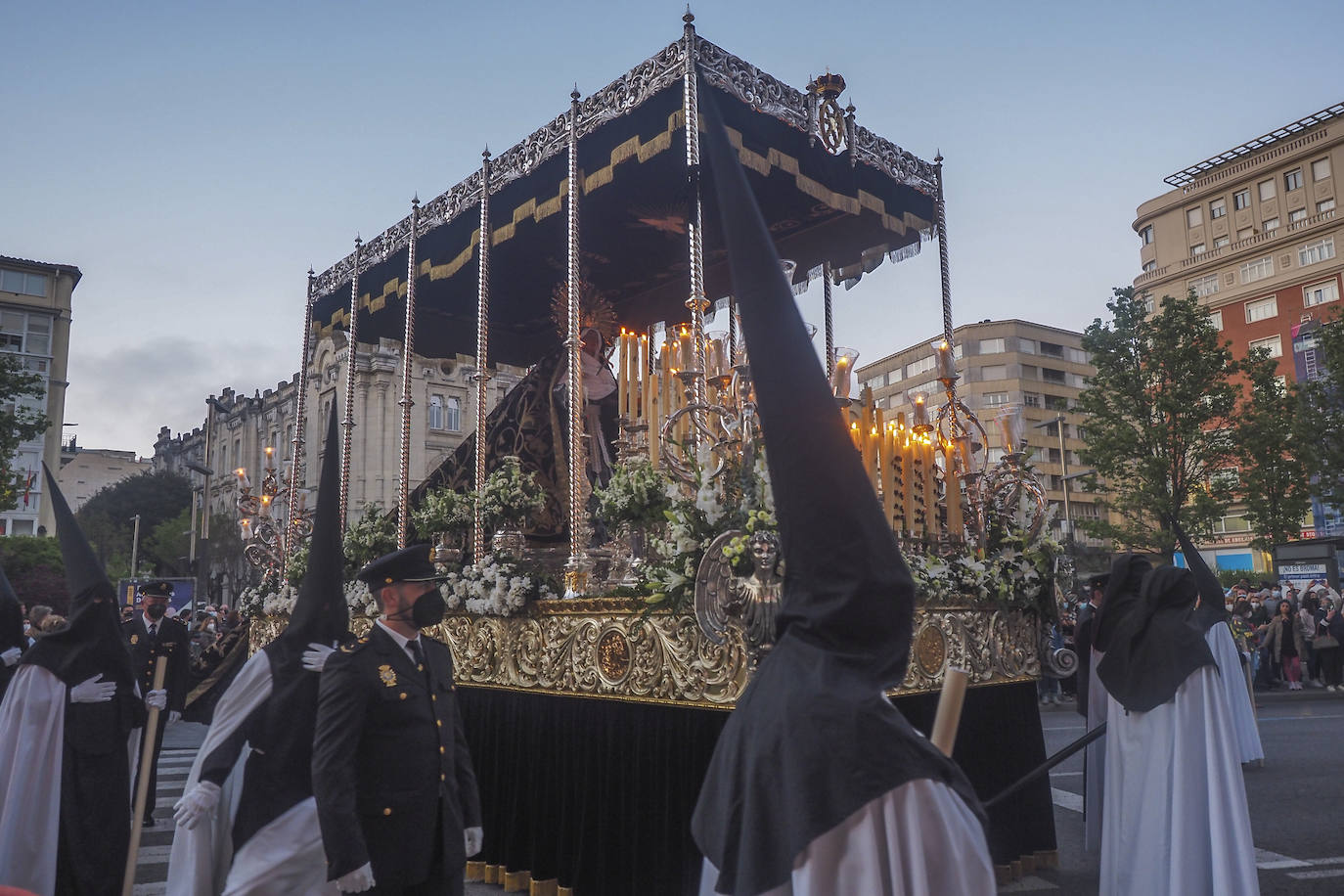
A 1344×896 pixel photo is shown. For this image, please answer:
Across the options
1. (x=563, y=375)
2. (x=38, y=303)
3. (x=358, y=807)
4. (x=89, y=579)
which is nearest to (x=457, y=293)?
(x=563, y=375)

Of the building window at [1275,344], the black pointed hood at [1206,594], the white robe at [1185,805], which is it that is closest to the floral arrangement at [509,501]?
the white robe at [1185,805]

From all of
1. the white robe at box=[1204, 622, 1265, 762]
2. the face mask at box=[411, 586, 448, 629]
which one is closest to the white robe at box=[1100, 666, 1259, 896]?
the face mask at box=[411, 586, 448, 629]

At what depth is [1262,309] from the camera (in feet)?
146

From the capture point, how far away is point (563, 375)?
1077cm

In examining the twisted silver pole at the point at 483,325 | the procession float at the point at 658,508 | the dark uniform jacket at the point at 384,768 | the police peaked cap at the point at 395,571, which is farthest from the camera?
the twisted silver pole at the point at 483,325

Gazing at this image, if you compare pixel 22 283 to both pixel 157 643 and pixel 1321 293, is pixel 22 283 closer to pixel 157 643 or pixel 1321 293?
pixel 157 643

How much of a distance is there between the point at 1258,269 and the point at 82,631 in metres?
50.5

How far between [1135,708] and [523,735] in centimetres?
383

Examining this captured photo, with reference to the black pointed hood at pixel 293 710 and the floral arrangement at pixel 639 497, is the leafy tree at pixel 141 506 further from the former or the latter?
the black pointed hood at pixel 293 710

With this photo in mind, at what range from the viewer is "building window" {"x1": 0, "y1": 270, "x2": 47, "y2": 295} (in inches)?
2046

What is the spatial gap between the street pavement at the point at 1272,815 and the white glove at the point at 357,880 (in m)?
3.05

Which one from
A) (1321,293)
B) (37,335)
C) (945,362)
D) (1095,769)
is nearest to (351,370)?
(945,362)

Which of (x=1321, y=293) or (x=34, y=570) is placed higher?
(x=1321, y=293)

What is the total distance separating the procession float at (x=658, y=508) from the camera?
5414 millimetres
